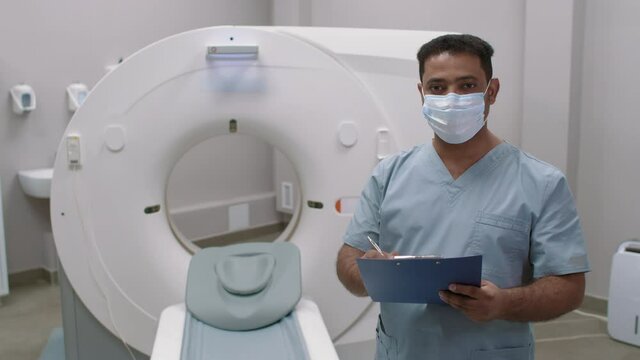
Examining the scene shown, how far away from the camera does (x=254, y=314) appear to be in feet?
5.09

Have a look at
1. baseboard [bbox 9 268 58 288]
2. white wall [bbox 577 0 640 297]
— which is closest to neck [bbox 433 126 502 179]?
white wall [bbox 577 0 640 297]

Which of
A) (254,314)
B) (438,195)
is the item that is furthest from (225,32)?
(438,195)

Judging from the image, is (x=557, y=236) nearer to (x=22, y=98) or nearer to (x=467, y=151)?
(x=467, y=151)

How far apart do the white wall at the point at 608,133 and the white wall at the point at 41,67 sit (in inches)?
95.9

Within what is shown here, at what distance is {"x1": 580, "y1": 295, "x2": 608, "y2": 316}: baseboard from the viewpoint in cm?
268

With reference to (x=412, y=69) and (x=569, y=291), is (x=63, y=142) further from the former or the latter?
(x=569, y=291)

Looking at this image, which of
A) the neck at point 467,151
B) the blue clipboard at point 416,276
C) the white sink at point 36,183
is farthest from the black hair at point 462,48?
the white sink at point 36,183

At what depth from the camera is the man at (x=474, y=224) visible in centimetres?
104

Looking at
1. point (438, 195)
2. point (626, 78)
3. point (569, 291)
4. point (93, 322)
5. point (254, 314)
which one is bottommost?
point (93, 322)

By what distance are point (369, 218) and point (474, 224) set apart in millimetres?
221

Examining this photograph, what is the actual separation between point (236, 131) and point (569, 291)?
1098 mm

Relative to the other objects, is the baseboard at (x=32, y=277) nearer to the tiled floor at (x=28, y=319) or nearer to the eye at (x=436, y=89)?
the tiled floor at (x=28, y=319)

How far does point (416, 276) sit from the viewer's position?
965 millimetres

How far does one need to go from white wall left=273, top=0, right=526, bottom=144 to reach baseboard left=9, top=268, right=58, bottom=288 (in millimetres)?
2226
